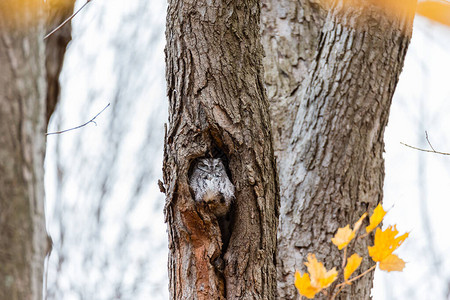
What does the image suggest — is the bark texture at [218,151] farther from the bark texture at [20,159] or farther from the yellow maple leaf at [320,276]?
the bark texture at [20,159]

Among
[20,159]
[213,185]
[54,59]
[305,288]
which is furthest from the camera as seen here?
[54,59]

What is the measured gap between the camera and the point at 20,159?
0.93 m

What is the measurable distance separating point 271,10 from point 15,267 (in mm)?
Answer: 2184

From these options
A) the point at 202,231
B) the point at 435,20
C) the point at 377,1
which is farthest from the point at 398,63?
the point at 202,231

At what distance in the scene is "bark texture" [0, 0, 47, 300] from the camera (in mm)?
888

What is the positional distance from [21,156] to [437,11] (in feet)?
5.27

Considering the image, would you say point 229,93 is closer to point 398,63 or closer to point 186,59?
point 186,59

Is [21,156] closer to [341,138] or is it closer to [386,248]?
[386,248]

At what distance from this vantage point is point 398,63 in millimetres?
2256

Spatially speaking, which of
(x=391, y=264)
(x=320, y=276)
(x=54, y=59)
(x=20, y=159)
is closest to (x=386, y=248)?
(x=391, y=264)

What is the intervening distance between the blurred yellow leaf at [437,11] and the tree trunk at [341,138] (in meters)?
0.27

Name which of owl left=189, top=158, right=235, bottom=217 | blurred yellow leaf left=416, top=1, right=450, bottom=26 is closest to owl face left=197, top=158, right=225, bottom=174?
owl left=189, top=158, right=235, bottom=217

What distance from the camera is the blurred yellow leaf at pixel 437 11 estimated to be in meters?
1.75

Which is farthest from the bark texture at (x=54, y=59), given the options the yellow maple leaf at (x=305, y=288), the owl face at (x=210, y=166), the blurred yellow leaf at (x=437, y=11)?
the yellow maple leaf at (x=305, y=288)
